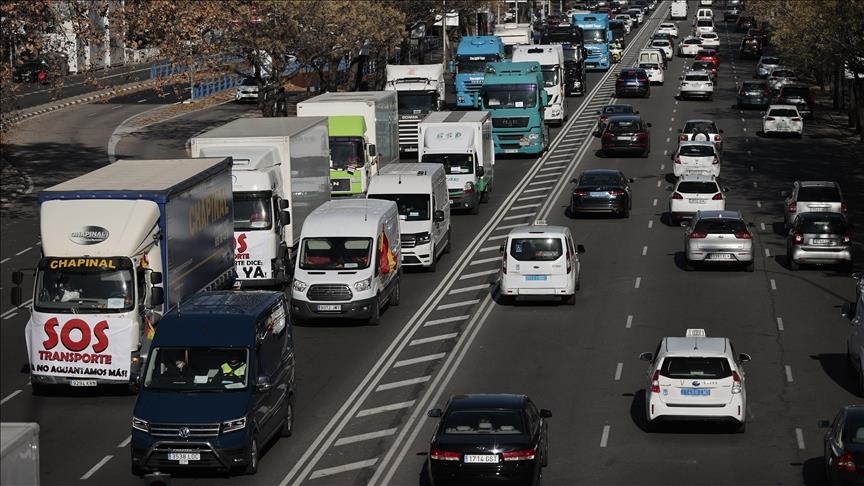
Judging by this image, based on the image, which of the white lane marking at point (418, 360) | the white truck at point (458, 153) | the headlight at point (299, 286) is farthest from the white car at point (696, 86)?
the white lane marking at point (418, 360)

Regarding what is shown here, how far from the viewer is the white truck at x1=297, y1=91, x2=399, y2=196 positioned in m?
48.3

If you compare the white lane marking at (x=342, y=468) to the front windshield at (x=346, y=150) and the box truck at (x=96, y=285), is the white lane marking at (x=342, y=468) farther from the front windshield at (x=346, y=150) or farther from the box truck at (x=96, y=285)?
the front windshield at (x=346, y=150)

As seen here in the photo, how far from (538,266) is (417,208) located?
554 cm

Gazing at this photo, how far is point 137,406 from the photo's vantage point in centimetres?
2358

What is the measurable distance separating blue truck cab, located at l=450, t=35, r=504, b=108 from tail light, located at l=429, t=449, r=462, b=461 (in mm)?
50716

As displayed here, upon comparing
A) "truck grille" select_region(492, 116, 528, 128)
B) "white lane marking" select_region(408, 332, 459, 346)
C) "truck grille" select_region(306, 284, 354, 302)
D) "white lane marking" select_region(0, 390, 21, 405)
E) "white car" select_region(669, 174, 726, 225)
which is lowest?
"white lane marking" select_region(0, 390, 21, 405)

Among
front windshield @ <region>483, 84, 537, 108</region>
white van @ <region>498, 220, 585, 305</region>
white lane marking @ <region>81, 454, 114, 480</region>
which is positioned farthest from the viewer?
front windshield @ <region>483, 84, 537, 108</region>

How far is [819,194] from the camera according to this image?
4628cm

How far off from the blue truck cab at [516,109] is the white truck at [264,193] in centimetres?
2145

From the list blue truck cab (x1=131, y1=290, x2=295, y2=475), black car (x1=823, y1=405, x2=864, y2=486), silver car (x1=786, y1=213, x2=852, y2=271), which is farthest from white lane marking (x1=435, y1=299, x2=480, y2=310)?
black car (x1=823, y1=405, x2=864, y2=486)

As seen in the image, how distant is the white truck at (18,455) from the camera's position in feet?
45.5

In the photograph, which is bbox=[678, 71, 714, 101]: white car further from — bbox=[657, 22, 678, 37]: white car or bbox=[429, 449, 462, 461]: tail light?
bbox=[429, 449, 462, 461]: tail light

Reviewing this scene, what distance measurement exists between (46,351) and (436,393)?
7.39 m

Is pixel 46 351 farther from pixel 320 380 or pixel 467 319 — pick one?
pixel 467 319
